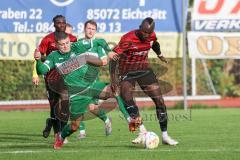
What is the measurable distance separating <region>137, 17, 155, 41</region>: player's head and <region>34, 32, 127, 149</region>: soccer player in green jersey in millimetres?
746

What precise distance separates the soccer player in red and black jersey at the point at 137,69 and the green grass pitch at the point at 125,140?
60cm

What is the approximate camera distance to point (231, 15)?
890 inches

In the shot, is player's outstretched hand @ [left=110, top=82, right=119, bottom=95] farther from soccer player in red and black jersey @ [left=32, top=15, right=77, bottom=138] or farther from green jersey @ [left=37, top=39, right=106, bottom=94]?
soccer player in red and black jersey @ [left=32, top=15, right=77, bottom=138]

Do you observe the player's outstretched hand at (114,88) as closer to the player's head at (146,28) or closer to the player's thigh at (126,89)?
the player's thigh at (126,89)

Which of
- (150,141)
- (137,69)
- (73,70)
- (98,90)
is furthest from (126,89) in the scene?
(150,141)

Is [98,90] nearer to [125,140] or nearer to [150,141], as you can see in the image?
[125,140]

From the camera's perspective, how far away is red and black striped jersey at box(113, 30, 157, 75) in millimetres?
12695

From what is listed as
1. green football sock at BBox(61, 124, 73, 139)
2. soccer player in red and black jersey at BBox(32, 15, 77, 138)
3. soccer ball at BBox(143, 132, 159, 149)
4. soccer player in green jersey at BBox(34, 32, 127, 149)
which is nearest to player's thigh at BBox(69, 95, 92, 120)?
soccer player in green jersey at BBox(34, 32, 127, 149)

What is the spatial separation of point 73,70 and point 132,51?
1.20 metres

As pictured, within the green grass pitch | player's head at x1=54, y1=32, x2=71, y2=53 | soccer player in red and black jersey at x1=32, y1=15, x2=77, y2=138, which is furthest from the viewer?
soccer player in red and black jersey at x1=32, y1=15, x2=77, y2=138

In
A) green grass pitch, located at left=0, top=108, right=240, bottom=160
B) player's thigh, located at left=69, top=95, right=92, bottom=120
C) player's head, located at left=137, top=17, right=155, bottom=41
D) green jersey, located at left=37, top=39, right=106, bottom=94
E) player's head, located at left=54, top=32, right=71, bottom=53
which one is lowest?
green grass pitch, located at left=0, top=108, right=240, bottom=160

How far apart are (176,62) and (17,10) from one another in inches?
221

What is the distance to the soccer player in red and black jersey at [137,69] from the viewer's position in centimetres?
1251

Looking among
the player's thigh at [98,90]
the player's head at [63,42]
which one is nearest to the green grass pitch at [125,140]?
the player's thigh at [98,90]
